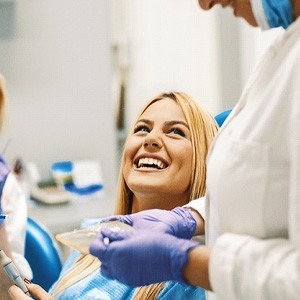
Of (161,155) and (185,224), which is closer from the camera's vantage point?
(185,224)

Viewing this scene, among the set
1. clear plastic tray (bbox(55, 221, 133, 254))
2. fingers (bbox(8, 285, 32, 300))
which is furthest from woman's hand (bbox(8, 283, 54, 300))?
clear plastic tray (bbox(55, 221, 133, 254))

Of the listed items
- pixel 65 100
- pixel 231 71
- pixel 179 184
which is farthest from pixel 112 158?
pixel 179 184

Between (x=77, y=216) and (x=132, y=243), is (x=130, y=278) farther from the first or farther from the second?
(x=77, y=216)

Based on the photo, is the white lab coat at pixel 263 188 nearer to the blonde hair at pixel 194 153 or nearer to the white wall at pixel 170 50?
the blonde hair at pixel 194 153

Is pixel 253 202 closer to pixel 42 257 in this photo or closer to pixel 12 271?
pixel 12 271

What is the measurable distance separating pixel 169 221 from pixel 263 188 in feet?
1.39

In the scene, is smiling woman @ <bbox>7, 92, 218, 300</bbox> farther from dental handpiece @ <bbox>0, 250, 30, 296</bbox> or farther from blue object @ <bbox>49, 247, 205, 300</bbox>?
dental handpiece @ <bbox>0, 250, 30, 296</bbox>

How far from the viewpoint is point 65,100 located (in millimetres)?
3570

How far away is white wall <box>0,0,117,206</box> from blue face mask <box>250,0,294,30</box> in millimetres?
2706

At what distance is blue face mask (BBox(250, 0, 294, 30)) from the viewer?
0.89 m

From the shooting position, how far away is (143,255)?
0.97 meters

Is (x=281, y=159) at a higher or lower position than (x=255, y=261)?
higher

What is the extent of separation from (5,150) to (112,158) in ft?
2.25

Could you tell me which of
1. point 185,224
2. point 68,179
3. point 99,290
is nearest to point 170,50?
point 68,179
